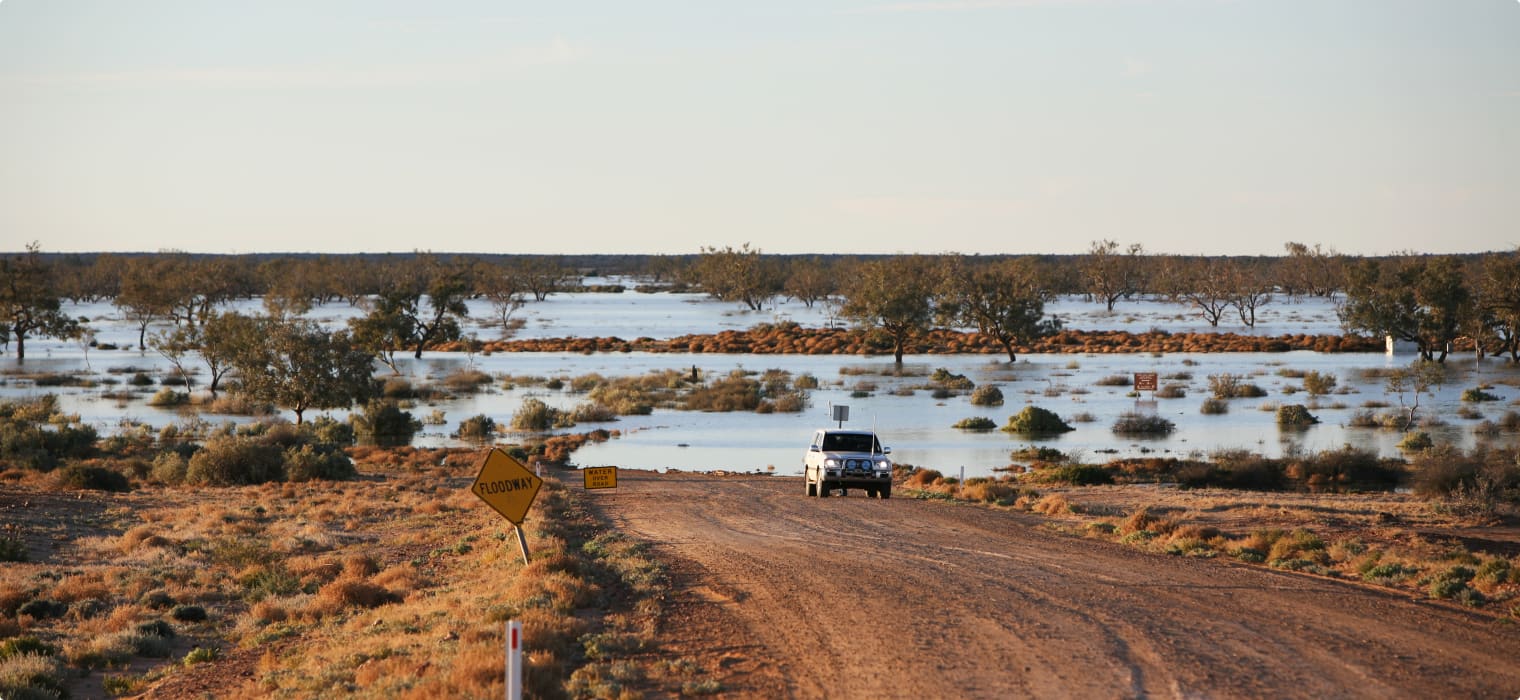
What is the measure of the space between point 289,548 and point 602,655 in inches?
564

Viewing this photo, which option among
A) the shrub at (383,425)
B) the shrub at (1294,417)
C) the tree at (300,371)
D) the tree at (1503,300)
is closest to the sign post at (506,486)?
the shrub at (383,425)

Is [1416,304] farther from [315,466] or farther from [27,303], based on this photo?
[27,303]

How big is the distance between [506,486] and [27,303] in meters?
98.8

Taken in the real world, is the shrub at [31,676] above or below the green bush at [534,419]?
above

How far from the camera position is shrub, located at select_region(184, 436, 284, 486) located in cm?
3906

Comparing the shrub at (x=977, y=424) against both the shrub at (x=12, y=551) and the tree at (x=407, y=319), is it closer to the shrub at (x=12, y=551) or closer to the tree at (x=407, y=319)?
the shrub at (x=12, y=551)

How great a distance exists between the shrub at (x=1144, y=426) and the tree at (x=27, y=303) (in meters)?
83.3

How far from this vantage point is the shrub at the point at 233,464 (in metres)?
39.1

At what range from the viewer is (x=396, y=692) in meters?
11.3

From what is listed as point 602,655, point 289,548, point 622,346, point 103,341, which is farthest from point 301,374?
point 103,341

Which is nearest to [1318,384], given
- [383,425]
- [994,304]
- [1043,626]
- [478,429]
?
[994,304]

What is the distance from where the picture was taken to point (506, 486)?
1662 centimetres

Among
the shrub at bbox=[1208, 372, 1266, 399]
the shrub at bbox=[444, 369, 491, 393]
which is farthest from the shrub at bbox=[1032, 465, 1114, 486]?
the shrub at bbox=[444, 369, 491, 393]

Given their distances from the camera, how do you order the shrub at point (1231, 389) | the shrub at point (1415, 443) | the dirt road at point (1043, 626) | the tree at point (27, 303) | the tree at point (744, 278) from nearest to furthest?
1. the dirt road at point (1043, 626)
2. the shrub at point (1415, 443)
3. the shrub at point (1231, 389)
4. the tree at point (27, 303)
5. the tree at point (744, 278)
